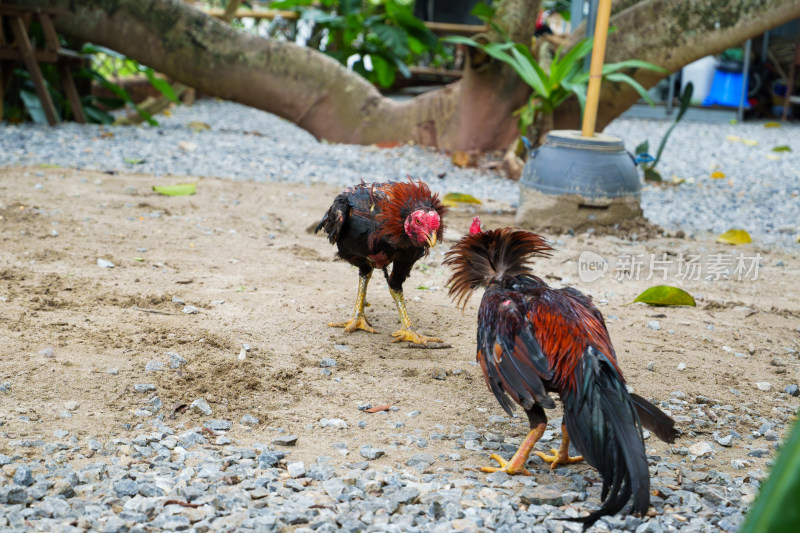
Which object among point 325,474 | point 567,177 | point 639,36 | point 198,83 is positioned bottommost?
point 325,474

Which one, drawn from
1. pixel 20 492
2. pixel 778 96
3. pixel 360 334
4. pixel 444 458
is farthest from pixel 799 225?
pixel 778 96

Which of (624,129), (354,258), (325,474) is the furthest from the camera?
(624,129)

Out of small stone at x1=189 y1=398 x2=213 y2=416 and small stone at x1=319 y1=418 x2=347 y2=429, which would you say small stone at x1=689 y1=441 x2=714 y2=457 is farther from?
small stone at x1=189 y1=398 x2=213 y2=416

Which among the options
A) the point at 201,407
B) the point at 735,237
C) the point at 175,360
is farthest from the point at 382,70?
the point at 201,407

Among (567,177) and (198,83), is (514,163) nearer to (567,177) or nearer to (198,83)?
(567,177)

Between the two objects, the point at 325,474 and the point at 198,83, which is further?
the point at 198,83

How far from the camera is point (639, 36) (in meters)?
7.78

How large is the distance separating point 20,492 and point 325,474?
87 cm

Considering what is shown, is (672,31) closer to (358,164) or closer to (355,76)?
(358,164)

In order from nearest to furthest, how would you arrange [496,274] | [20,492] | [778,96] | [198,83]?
[20,492] < [496,274] < [198,83] < [778,96]

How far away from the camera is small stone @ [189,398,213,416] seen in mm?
2838

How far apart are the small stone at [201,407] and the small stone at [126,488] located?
574 mm

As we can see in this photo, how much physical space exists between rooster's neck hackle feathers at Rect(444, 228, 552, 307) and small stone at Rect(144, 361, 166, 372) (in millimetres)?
1247

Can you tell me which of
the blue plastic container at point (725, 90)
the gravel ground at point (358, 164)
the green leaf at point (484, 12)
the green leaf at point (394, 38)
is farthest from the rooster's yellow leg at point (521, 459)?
the blue plastic container at point (725, 90)
